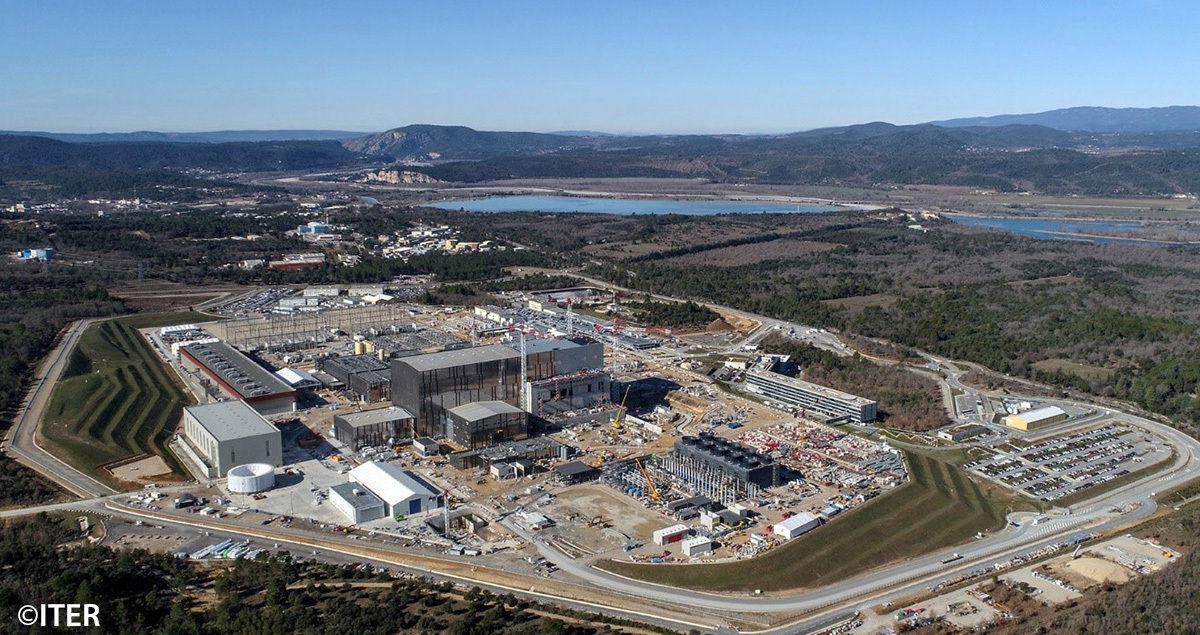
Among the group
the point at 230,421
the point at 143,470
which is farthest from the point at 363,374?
the point at 143,470

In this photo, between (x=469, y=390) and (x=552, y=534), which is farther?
(x=469, y=390)

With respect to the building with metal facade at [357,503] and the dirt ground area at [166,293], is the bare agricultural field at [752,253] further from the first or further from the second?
the building with metal facade at [357,503]

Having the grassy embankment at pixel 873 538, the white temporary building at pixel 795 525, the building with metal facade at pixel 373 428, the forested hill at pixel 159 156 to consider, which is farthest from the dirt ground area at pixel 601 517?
the forested hill at pixel 159 156

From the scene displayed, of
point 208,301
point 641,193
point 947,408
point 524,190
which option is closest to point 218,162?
point 524,190

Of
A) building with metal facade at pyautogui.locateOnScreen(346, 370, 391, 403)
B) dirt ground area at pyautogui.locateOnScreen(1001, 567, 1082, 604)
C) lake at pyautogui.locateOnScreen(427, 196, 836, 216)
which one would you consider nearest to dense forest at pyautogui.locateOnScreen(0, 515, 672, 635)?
dirt ground area at pyautogui.locateOnScreen(1001, 567, 1082, 604)

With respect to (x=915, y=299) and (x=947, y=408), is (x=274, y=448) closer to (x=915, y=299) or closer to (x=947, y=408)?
(x=947, y=408)

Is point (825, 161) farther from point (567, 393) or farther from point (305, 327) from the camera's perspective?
point (567, 393)
